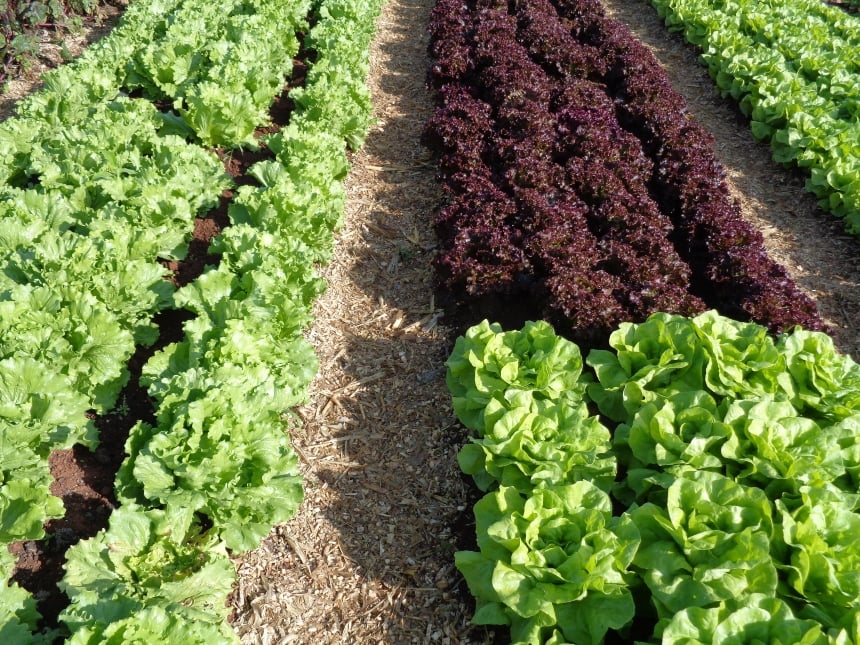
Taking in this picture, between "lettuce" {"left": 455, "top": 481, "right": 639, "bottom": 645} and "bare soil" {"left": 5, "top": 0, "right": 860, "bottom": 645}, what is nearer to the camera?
"lettuce" {"left": 455, "top": 481, "right": 639, "bottom": 645}

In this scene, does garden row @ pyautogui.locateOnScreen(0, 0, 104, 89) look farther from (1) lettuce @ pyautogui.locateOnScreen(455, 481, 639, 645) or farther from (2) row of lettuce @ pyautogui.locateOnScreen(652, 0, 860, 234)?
(2) row of lettuce @ pyautogui.locateOnScreen(652, 0, 860, 234)

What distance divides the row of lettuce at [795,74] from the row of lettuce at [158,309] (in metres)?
6.28

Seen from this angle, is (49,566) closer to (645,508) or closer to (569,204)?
(645,508)

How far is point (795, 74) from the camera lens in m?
10.3

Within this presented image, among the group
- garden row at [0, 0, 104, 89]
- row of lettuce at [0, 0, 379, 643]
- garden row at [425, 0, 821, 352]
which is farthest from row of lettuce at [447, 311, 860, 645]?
garden row at [0, 0, 104, 89]

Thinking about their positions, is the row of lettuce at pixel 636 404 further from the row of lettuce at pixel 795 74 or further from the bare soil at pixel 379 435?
the row of lettuce at pixel 795 74

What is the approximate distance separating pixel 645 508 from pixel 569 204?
3.83m

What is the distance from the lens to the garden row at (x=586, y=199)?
19.2ft

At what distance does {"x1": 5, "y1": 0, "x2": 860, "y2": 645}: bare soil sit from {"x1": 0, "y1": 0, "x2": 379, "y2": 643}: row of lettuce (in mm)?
363

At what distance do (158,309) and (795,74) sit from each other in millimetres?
10441

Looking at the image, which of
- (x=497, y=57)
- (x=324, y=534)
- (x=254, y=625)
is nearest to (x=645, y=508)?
(x=324, y=534)

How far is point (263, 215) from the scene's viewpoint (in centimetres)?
666

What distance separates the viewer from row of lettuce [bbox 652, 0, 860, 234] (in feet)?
27.8

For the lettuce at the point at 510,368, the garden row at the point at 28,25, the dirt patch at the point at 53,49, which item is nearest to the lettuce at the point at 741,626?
the lettuce at the point at 510,368
